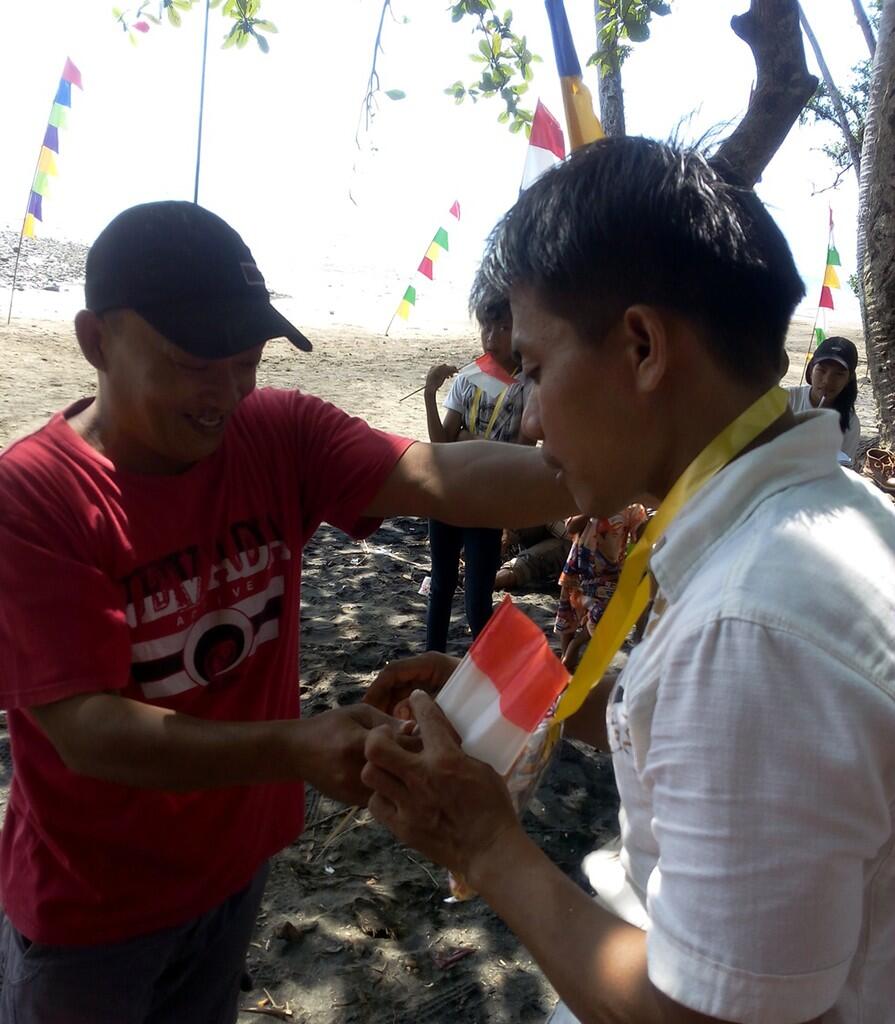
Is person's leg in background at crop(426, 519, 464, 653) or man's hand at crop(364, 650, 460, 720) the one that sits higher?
man's hand at crop(364, 650, 460, 720)

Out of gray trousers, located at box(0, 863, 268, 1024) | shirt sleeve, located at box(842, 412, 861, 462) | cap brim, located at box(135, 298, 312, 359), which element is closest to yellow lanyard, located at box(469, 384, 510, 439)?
shirt sleeve, located at box(842, 412, 861, 462)

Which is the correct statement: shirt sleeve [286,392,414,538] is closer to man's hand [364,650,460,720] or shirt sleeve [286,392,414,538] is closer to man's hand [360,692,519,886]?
man's hand [364,650,460,720]

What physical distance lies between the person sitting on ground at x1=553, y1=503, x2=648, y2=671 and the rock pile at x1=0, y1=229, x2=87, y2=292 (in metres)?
16.7

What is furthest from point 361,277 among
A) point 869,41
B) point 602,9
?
point 602,9

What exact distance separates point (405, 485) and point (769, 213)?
1.03m

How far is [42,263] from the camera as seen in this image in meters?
21.4

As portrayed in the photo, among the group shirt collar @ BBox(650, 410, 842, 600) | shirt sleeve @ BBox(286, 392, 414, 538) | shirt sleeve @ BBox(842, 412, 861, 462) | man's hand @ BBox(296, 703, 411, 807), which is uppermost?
shirt collar @ BBox(650, 410, 842, 600)

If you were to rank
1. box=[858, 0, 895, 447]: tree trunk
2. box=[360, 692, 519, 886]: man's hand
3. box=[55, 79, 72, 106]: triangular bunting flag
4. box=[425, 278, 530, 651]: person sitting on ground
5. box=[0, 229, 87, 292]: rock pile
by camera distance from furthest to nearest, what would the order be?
box=[0, 229, 87, 292]: rock pile
box=[55, 79, 72, 106]: triangular bunting flag
box=[858, 0, 895, 447]: tree trunk
box=[425, 278, 530, 651]: person sitting on ground
box=[360, 692, 519, 886]: man's hand

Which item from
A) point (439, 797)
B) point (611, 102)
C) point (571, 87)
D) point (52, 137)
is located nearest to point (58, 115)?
point (52, 137)

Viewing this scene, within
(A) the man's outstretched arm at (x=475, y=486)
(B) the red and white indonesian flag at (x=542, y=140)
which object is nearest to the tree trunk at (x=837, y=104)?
(B) the red and white indonesian flag at (x=542, y=140)

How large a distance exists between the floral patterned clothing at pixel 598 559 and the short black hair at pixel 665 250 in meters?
2.94

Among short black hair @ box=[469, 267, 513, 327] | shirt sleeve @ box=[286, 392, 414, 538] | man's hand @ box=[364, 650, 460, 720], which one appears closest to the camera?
short black hair @ box=[469, 267, 513, 327]

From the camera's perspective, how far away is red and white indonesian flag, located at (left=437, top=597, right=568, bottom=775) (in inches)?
56.4

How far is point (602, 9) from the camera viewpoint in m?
4.68
